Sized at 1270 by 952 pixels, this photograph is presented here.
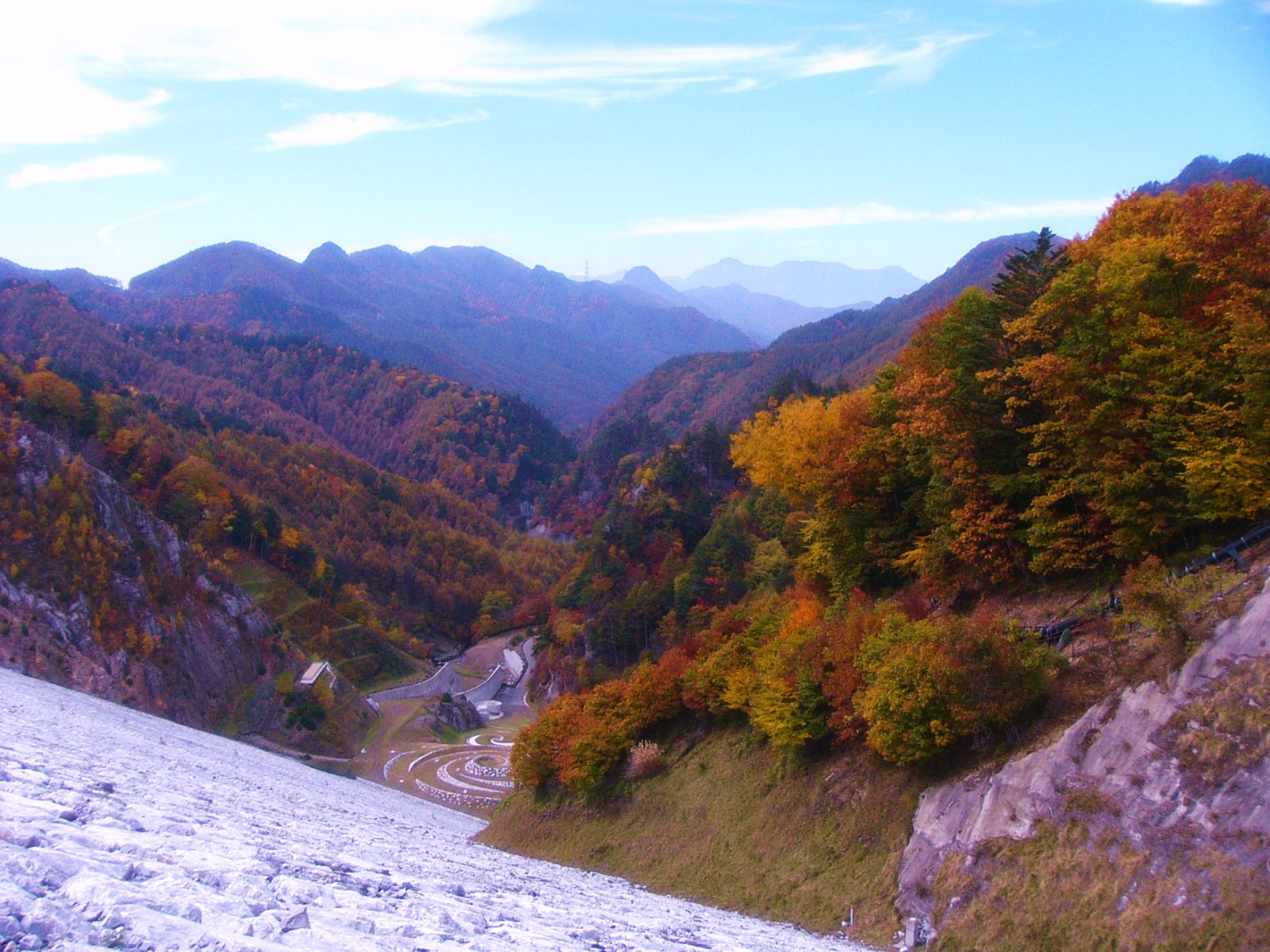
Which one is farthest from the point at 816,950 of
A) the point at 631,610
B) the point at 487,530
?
the point at 487,530

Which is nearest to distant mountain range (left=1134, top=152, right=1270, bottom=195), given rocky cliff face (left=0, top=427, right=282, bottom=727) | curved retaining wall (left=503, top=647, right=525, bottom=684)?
curved retaining wall (left=503, top=647, right=525, bottom=684)

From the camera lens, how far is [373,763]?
4781 cm

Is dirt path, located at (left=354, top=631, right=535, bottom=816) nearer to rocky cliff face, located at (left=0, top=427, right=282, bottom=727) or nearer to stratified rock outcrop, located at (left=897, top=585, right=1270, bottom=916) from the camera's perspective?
rocky cliff face, located at (left=0, top=427, right=282, bottom=727)

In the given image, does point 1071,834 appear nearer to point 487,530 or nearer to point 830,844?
point 830,844

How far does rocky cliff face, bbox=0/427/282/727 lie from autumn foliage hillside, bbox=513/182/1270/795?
82.8 ft

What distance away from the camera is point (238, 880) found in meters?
6.22

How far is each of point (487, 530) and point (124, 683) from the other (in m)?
100

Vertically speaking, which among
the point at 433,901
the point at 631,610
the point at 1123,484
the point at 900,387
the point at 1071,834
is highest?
the point at 900,387

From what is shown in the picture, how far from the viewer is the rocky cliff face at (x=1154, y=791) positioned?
1092 cm

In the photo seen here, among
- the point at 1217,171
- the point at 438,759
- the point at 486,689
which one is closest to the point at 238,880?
the point at 438,759

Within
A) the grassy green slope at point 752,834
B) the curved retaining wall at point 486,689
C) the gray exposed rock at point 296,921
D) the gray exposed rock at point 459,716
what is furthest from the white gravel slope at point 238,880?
the curved retaining wall at point 486,689

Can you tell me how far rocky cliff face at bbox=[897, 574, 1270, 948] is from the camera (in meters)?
10.9

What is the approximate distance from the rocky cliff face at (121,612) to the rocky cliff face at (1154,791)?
36.6 meters

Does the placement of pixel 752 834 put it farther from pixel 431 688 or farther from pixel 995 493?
pixel 431 688
